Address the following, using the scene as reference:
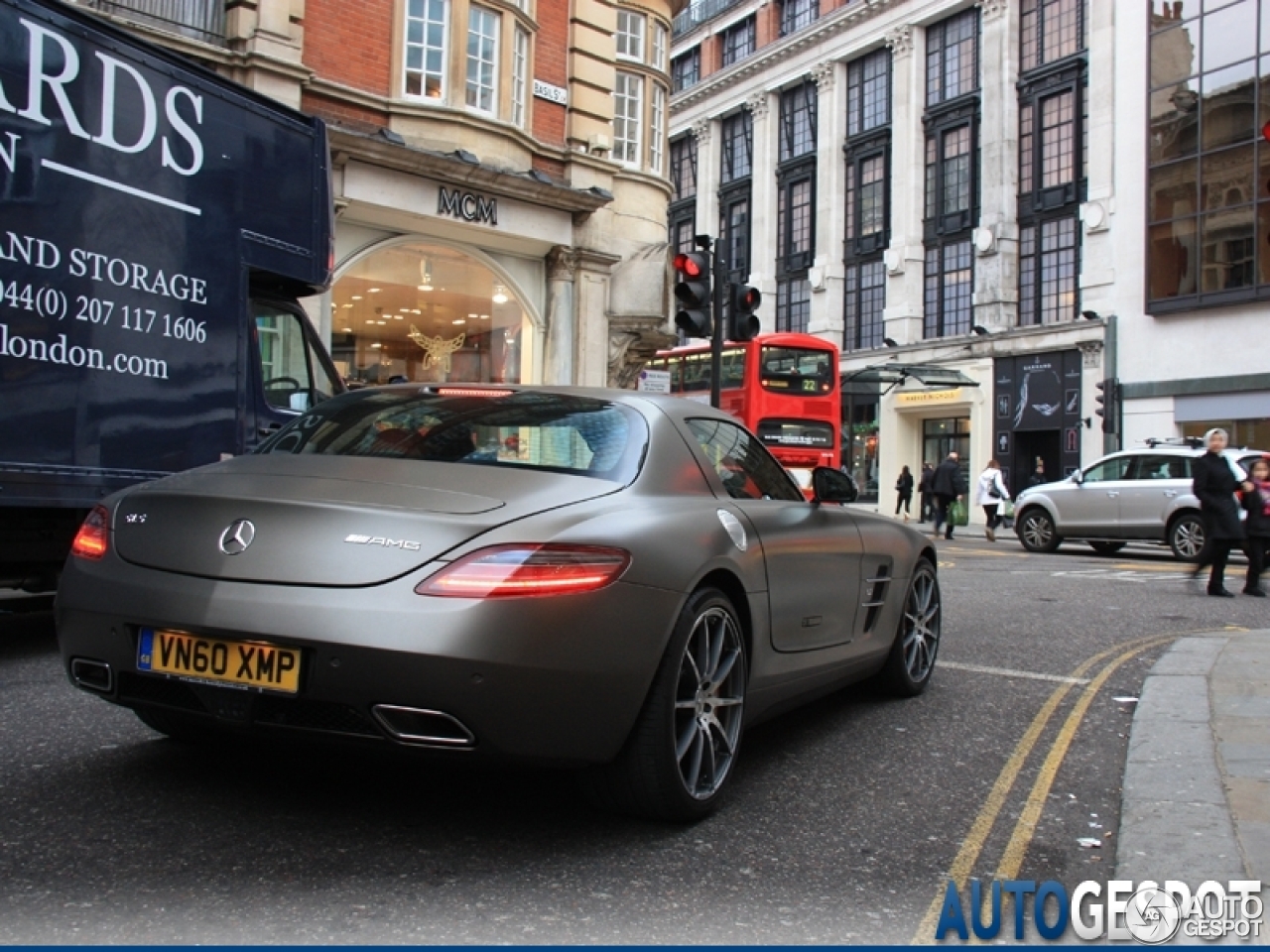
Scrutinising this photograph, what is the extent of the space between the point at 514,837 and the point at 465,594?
825 mm

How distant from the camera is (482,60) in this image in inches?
730

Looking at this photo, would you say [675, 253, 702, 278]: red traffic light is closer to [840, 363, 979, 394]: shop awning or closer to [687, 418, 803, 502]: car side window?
[687, 418, 803, 502]: car side window

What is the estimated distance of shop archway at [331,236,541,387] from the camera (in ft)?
56.7

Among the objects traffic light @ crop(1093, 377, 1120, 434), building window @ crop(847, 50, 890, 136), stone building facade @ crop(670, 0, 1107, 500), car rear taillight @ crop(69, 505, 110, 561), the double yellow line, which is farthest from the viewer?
building window @ crop(847, 50, 890, 136)

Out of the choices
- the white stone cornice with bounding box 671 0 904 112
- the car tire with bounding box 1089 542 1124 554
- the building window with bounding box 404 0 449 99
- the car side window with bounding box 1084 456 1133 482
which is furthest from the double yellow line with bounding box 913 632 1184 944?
the white stone cornice with bounding box 671 0 904 112

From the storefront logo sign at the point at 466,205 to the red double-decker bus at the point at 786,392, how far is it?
26.0ft

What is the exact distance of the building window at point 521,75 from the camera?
19.3 meters

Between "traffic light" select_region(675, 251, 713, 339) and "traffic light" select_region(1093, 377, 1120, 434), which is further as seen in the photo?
"traffic light" select_region(1093, 377, 1120, 434)

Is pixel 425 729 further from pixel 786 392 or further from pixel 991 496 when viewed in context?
pixel 786 392

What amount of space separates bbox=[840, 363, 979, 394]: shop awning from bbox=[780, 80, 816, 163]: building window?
36.6 feet

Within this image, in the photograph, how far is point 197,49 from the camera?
598 inches

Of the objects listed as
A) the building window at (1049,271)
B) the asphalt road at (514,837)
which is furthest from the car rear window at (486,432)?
the building window at (1049,271)

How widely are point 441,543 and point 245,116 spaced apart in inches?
199

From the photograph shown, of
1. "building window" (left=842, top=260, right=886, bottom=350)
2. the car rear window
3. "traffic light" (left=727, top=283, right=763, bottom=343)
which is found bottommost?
the car rear window
